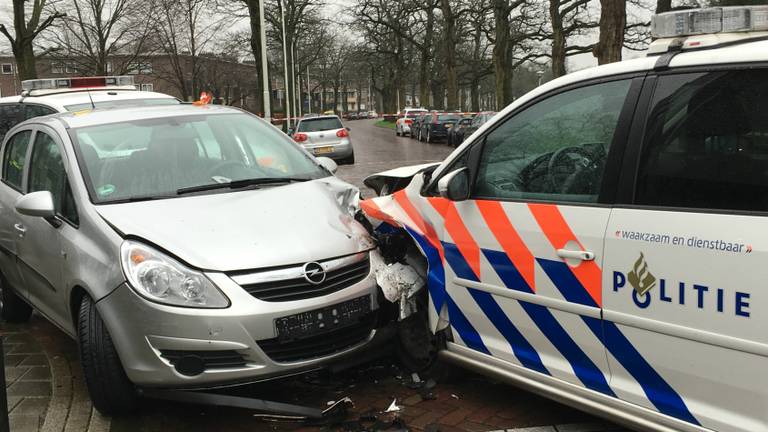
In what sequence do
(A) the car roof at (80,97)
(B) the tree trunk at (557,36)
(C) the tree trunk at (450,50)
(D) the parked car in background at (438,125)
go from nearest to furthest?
(A) the car roof at (80,97)
(B) the tree trunk at (557,36)
(D) the parked car in background at (438,125)
(C) the tree trunk at (450,50)

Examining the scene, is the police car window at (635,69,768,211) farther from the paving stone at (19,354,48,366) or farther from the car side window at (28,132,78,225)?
the paving stone at (19,354,48,366)

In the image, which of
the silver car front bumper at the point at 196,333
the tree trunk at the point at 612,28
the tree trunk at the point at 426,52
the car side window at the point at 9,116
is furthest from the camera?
the tree trunk at the point at 426,52

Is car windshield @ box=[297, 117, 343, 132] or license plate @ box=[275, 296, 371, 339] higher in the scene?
car windshield @ box=[297, 117, 343, 132]

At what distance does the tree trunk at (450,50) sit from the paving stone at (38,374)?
125ft

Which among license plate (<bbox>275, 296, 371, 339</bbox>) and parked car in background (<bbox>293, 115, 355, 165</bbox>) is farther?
parked car in background (<bbox>293, 115, 355, 165</bbox>)

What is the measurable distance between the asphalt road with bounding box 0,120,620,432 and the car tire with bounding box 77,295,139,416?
0.12m

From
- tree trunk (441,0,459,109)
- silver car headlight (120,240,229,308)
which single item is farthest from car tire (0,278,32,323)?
tree trunk (441,0,459,109)

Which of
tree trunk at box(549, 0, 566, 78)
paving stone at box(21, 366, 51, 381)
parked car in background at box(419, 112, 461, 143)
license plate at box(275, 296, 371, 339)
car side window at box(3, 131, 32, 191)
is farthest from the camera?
parked car in background at box(419, 112, 461, 143)

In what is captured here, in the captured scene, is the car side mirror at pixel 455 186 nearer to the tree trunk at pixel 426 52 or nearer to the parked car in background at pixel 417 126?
the parked car in background at pixel 417 126

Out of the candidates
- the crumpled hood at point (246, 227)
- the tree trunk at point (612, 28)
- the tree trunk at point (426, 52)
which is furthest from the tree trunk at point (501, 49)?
the crumpled hood at point (246, 227)

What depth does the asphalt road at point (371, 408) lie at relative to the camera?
3479 mm

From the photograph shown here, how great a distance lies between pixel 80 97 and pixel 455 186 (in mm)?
6949

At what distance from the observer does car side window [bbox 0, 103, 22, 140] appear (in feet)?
30.3

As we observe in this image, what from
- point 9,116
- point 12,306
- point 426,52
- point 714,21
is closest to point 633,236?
point 714,21
